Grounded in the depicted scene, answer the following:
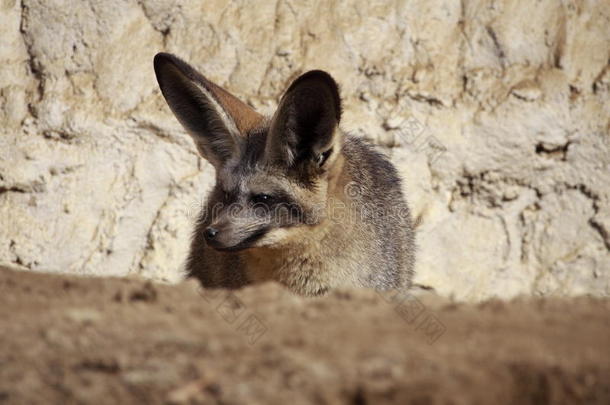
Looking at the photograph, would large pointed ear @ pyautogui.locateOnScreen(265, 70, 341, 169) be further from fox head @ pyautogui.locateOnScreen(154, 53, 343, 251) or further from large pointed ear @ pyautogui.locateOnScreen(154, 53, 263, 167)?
large pointed ear @ pyautogui.locateOnScreen(154, 53, 263, 167)

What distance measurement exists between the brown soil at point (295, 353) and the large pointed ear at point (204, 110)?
6.94 ft

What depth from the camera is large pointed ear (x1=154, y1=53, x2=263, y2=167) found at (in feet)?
16.9

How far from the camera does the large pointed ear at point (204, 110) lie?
16.9 feet

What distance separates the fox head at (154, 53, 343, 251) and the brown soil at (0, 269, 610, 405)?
63.1 inches

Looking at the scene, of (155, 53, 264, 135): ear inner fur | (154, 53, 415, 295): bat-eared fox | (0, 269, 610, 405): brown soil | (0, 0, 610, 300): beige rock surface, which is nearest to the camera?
(0, 269, 610, 405): brown soil

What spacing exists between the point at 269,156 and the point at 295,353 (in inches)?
97.5

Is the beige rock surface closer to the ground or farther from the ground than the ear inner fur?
closer to the ground

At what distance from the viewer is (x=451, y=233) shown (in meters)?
7.92

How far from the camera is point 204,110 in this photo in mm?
5309

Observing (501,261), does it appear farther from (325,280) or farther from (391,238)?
(325,280)

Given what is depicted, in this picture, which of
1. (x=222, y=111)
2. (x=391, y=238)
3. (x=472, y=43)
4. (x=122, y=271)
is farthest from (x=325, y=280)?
(x=472, y=43)

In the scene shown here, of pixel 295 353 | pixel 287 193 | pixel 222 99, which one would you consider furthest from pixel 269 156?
pixel 295 353

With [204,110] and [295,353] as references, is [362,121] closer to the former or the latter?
[204,110]

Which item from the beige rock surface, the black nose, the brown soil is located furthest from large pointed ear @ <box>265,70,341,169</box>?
the beige rock surface
